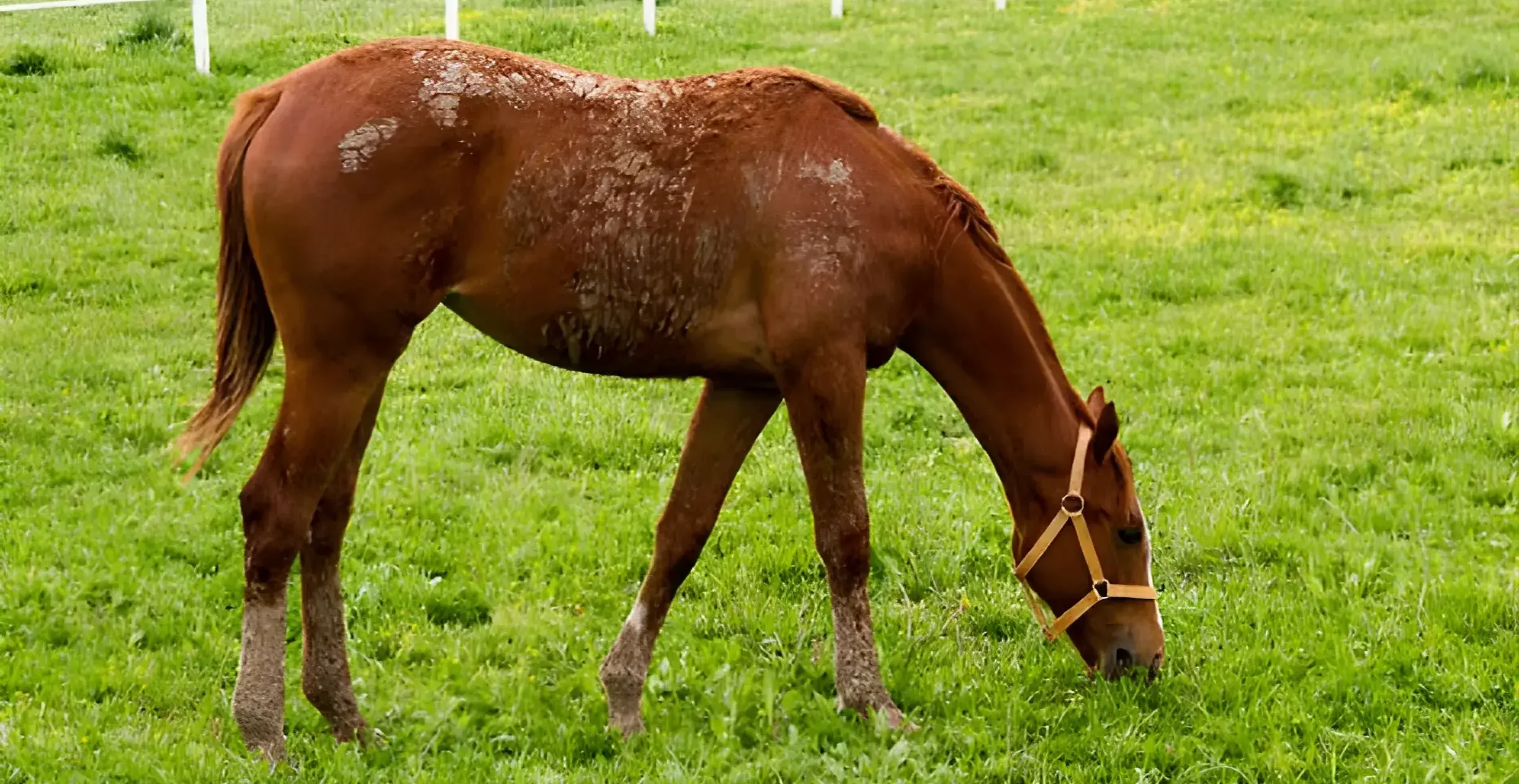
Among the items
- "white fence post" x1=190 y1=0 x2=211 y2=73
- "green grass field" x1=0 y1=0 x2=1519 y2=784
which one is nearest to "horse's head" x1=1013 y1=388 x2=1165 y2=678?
"green grass field" x1=0 y1=0 x2=1519 y2=784

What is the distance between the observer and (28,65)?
525 inches

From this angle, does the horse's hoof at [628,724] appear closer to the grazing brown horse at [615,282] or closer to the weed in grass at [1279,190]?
the grazing brown horse at [615,282]

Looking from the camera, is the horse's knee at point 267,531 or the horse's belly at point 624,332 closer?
the horse's knee at point 267,531

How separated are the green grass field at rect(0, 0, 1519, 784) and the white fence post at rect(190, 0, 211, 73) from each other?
47 centimetres

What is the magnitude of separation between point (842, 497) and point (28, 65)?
11914 millimetres

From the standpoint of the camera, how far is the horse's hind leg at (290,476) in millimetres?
3982

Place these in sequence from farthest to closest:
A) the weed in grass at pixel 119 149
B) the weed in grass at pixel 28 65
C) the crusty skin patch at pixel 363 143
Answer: the weed in grass at pixel 28 65 → the weed in grass at pixel 119 149 → the crusty skin patch at pixel 363 143

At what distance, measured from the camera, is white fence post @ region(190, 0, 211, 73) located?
43.6ft

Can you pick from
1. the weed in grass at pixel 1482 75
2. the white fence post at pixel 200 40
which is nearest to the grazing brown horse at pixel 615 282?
the white fence post at pixel 200 40

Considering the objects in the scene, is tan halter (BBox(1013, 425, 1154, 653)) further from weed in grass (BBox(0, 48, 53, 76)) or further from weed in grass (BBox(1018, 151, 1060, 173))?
weed in grass (BBox(0, 48, 53, 76))

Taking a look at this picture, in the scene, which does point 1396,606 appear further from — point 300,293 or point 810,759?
point 300,293

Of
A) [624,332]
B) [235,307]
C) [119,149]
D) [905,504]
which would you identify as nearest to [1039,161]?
[905,504]

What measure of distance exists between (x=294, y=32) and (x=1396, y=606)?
12841 millimetres

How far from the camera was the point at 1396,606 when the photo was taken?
510 centimetres
